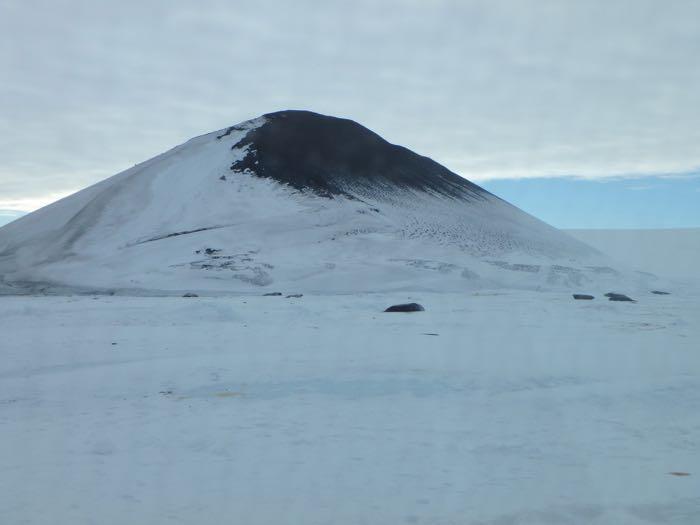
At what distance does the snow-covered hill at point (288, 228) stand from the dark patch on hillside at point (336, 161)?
89 millimetres

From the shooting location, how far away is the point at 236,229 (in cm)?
3038

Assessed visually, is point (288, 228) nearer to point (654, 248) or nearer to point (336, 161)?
point (336, 161)

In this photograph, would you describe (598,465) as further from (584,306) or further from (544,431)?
(584,306)

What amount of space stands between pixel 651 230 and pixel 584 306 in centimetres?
6077

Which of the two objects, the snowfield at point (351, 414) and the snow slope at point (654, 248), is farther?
the snow slope at point (654, 248)

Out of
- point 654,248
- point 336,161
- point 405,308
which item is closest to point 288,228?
point 336,161

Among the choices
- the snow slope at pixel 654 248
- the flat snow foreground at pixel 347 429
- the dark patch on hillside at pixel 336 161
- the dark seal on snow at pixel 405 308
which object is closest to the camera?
the flat snow foreground at pixel 347 429

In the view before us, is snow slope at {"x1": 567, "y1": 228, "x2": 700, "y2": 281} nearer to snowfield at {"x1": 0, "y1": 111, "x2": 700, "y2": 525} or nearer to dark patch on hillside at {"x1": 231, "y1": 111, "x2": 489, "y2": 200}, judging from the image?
dark patch on hillside at {"x1": 231, "y1": 111, "x2": 489, "y2": 200}

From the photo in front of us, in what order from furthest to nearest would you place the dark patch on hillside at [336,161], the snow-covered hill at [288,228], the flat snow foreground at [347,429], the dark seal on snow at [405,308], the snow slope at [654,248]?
the snow slope at [654,248] < the dark patch on hillside at [336,161] < the snow-covered hill at [288,228] < the dark seal on snow at [405,308] < the flat snow foreground at [347,429]

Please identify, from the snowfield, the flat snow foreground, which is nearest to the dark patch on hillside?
the snowfield

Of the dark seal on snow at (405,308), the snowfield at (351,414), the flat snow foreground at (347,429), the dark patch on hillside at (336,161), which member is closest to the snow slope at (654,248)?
the dark patch on hillside at (336,161)

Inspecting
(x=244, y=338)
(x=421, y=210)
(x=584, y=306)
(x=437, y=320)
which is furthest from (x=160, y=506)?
(x=421, y=210)

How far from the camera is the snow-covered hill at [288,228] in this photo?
84.7 ft

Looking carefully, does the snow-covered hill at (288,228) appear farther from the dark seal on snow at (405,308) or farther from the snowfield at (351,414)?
the dark seal on snow at (405,308)
